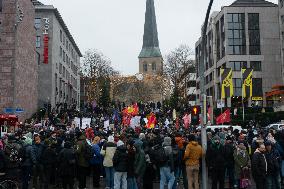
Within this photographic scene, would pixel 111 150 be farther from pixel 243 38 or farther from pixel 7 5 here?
pixel 243 38

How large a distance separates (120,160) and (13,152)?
3.96 m

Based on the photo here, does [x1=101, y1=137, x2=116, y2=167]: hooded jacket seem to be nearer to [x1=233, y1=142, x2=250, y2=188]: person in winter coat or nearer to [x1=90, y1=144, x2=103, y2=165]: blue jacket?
[x1=90, y1=144, x2=103, y2=165]: blue jacket

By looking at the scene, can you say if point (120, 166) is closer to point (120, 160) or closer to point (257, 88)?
point (120, 160)

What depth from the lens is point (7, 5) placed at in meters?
39.2

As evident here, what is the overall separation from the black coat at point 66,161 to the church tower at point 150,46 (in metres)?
132

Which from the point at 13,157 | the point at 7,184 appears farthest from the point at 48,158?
the point at 7,184

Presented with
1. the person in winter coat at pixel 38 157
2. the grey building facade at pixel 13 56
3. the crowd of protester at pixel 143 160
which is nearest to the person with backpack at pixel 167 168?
the crowd of protester at pixel 143 160

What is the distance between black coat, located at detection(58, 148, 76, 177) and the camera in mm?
13438

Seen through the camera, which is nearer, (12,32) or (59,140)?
(59,140)

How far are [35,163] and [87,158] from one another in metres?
1.70

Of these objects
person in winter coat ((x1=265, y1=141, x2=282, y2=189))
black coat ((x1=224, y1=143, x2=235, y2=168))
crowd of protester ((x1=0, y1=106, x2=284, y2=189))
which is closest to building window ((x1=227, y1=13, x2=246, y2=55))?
crowd of protester ((x1=0, y1=106, x2=284, y2=189))

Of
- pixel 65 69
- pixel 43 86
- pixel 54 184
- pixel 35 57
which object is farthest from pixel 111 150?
pixel 65 69

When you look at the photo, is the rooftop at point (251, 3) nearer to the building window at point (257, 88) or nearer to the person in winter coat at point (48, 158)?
the building window at point (257, 88)

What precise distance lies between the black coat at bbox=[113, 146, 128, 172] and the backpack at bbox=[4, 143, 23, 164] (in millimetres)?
3362
